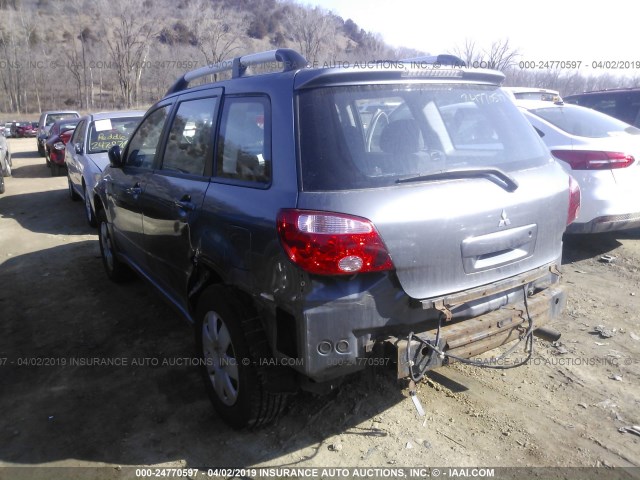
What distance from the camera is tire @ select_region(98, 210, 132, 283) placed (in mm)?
5270

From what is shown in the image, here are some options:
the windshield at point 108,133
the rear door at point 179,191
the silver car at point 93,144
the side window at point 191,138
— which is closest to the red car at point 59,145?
the silver car at point 93,144

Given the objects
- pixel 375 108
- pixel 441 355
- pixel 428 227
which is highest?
pixel 375 108

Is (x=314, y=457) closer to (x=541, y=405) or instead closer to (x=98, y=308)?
(x=541, y=405)

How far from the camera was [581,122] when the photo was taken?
5.92 meters

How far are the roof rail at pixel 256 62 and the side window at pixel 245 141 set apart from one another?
0.28 metres

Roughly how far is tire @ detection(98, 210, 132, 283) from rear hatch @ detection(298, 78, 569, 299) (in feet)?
11.5

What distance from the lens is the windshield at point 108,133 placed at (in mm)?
8203

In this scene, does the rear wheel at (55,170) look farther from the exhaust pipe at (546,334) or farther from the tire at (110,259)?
the exhaust pipe at (546,334)

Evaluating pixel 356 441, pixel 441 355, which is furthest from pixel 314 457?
pixel 441 355

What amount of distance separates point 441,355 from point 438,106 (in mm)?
1316

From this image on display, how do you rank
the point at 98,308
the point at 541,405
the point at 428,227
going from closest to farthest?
the point at 428,227 < the point at 541,405 < the point at 98,308

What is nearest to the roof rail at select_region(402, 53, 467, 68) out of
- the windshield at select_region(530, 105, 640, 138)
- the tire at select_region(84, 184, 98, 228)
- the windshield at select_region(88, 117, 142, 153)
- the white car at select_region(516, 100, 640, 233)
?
the white car at select_region(516, 100, 640, 233)

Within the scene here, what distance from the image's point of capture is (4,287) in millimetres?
5508

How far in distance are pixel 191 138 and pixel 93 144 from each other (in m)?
5.57
